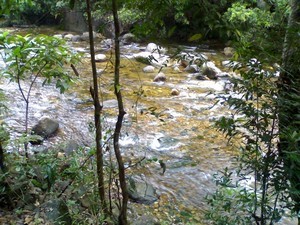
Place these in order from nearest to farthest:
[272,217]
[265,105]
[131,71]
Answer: [265,105]
[272,217]
[131,71]

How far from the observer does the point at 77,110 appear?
4.67 m

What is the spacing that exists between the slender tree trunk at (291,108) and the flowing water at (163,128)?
69cm

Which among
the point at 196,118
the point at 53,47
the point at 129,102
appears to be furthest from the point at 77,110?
the point at 53,47

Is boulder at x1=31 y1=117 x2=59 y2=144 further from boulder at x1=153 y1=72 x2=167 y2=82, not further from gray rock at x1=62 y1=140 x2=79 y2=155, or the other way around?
boulder at x1=153 y1=72 x2=167 y2=82

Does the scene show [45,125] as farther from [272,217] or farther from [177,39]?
[177,39]

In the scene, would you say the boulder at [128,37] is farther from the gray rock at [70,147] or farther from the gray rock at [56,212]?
the gray rock at [70,147]

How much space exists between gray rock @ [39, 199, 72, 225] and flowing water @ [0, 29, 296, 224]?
0.54m

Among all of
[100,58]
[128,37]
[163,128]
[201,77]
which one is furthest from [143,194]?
[128,37]

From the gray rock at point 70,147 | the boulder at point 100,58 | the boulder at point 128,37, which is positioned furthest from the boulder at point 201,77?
the gray rock at point 70,147

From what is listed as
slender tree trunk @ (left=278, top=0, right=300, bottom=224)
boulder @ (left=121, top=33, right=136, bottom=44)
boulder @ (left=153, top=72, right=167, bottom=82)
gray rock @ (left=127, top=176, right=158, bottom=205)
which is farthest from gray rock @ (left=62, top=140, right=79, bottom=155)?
boulder @ (left=153, top=72, right=167, bottom=82)

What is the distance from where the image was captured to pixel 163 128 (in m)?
4.20

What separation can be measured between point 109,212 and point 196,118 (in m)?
2.80

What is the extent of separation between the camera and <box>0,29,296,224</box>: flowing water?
296cm

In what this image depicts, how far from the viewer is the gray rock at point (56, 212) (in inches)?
71.7
